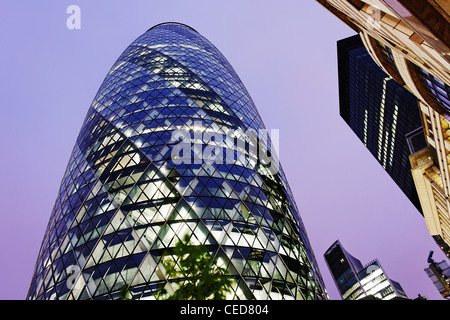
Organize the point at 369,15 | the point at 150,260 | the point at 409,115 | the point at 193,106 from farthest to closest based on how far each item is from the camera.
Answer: the point at 409,115
the point at 193,106
the point at 150,260
the point at 369,15

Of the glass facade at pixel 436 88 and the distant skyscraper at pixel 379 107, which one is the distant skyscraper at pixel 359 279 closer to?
the distant skyscraper at pixel 379 107

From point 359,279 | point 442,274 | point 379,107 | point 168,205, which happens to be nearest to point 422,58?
point 168,205

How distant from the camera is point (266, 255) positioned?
17.8m

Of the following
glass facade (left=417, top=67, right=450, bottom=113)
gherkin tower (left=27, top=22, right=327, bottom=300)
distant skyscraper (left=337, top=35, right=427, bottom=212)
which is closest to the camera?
gherkin tower (left=27, top=22, right=327, bottom=300)

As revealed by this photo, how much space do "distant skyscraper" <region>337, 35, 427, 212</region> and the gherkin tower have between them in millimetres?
50607

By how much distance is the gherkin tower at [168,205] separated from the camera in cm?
1641

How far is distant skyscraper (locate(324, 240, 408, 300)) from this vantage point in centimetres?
11000

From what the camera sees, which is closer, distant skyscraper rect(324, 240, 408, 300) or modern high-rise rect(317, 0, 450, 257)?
modern high-rise rect(317, 0, 450, 257)

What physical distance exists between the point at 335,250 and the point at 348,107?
71549 mm

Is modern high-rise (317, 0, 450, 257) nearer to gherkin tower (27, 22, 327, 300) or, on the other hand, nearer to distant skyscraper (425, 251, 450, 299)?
gherkin tower (27, 22, 327, 300)

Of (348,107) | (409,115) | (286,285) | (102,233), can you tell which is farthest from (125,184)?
(348,107)
